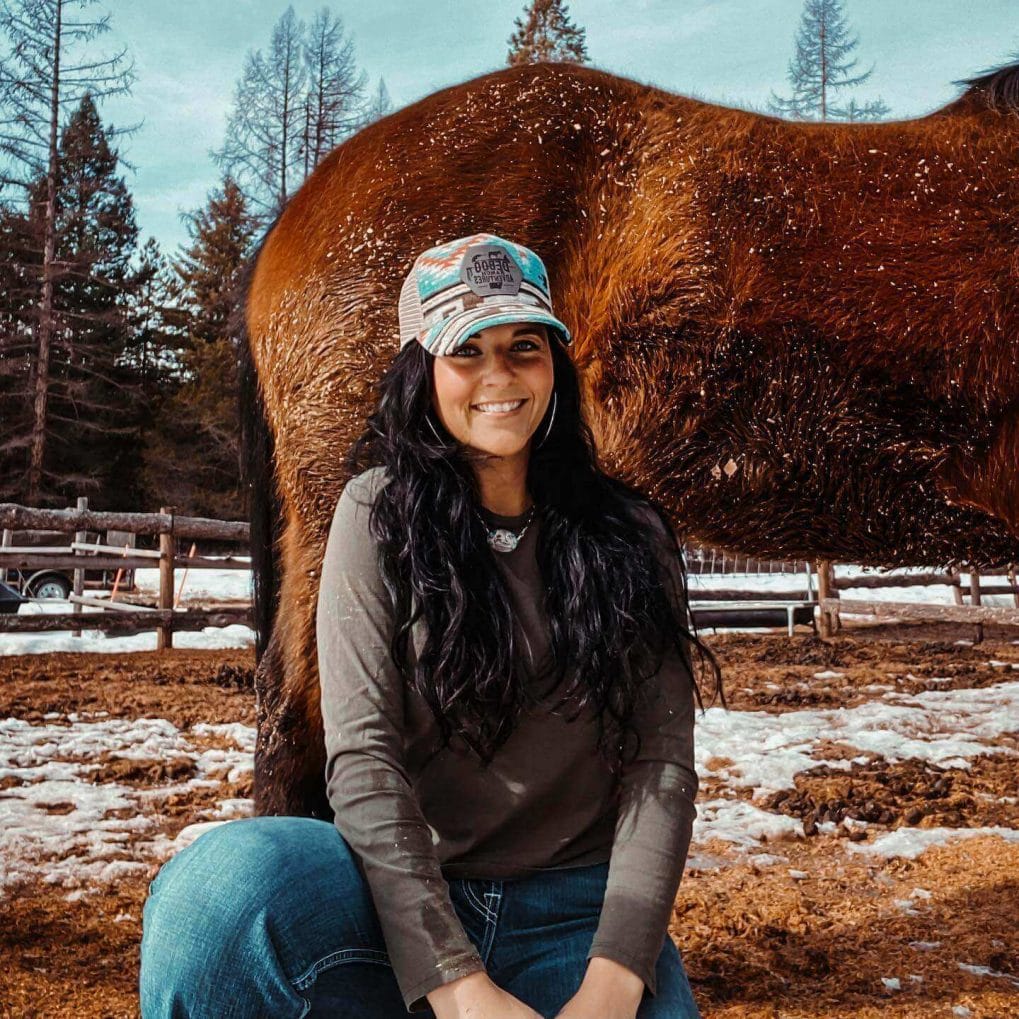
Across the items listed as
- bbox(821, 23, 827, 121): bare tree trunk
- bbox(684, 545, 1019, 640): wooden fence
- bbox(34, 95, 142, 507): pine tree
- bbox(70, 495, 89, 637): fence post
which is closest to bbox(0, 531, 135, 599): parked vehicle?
bbox(70, 495, 89, 637): fence post

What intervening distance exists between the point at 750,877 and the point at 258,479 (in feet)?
7.37

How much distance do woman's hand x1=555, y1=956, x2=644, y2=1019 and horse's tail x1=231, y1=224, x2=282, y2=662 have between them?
60.6 inches

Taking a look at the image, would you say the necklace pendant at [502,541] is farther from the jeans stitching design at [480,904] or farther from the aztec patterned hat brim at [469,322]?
the jeans stitching design at [480,904]

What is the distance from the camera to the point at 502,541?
1.54 m

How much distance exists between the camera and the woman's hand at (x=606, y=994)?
1.22m

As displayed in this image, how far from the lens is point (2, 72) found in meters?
19.7

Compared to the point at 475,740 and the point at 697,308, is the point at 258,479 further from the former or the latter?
the point at 475,740

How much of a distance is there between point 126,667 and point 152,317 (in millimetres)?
23302

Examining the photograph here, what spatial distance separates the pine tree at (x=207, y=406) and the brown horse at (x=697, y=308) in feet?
75.6

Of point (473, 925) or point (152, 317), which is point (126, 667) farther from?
point (152, 317)

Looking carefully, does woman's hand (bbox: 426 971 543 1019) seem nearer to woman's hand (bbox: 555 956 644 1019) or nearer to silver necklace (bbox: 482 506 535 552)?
woman's hand (bbox: 555 956 644 1019)

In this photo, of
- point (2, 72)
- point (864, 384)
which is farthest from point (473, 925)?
point (2, 72)

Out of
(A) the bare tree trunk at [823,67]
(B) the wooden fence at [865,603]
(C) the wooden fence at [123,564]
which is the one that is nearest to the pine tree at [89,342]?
(C) the wooden fence at [123,564]

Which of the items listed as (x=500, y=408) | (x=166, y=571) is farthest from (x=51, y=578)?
(x=500, y=408)
